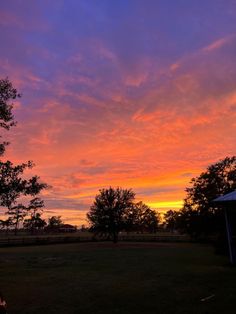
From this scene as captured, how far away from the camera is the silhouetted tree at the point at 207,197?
145 ft

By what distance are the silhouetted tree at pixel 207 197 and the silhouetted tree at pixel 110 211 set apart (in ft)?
44.0

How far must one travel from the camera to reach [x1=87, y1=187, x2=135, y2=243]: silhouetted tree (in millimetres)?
60562

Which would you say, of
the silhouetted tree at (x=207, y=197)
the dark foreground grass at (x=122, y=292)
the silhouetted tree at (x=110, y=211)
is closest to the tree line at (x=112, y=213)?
the silhouetted tree at (x=110, y=211)

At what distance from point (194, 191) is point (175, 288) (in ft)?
121

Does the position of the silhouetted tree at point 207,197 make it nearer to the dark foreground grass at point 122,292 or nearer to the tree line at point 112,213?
the tree line at point 112,213

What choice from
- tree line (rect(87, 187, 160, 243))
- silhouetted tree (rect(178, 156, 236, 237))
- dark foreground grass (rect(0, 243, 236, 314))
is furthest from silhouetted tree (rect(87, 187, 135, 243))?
dark foreground grass (rect(0, 243, 236, 314))

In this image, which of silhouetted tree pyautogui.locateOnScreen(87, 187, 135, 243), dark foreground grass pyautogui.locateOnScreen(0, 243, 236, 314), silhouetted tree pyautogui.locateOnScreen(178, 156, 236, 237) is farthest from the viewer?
silhouetted tree pyautogui.locateOnScreen(87, 187, 135, 243)

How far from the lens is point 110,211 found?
199 ft

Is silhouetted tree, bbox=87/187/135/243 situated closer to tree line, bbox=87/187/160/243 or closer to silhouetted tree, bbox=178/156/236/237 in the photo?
tree line, bbox=87/187/160/243

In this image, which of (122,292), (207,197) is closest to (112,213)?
(207,197)

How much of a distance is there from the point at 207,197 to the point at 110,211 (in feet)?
64.5

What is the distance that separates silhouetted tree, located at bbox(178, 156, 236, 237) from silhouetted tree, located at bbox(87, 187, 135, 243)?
13401 millimetres

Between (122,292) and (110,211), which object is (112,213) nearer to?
(110,211)

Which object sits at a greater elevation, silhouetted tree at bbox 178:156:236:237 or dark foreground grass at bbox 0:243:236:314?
silhouetted tree at bbox 178:156:236:237
